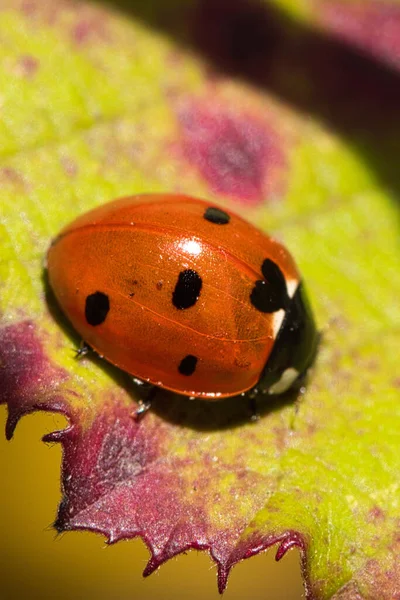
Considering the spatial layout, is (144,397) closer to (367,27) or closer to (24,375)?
(24,375)

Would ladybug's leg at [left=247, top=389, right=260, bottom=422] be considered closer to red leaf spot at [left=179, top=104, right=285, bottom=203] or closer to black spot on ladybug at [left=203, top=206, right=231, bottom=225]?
black spot on ladybug at [left=203, top=206, right=231, bottom=225]

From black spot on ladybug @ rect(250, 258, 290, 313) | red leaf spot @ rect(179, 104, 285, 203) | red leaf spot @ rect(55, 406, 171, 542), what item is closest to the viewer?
red leaf spot @ rect(55, 406, 171, 542)

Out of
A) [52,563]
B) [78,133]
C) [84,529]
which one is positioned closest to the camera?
[84,529]

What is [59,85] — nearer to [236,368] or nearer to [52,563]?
[236,368]

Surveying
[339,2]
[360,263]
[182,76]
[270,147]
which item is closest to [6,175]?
[182,76]

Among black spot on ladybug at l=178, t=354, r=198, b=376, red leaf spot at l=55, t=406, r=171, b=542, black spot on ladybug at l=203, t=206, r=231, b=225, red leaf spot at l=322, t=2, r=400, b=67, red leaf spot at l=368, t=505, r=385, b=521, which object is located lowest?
red leaf spot at l=55, t=406, r=171, b=542

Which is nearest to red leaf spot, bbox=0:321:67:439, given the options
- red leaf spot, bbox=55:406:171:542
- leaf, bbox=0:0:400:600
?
leaf, bbox=0:0:400:600

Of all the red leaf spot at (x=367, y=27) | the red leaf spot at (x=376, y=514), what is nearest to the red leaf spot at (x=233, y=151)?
the red leaf spot at (x=367, y=27)
